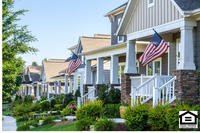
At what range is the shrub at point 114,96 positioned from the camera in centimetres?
2302

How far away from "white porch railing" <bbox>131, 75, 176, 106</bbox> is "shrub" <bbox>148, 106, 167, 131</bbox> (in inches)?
74.3

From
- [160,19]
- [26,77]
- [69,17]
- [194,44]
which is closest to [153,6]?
[160,19]

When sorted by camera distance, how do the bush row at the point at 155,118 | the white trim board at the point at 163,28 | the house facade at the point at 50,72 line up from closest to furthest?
the bush row at the point at 155,118
the white trim board at the point at 163,28
the house facade at the point at 50,72

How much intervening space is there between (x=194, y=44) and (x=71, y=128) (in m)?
6.09

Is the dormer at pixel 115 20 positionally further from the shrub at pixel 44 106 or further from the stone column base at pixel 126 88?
the stone column base at pixel 126 88

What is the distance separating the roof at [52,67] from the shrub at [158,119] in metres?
39.4

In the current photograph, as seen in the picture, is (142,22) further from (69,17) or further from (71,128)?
(69,17)

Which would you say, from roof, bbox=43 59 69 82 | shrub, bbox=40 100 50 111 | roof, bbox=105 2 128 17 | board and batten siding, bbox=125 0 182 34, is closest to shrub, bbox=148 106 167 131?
board and batten siding, bbox=125 0 182 34

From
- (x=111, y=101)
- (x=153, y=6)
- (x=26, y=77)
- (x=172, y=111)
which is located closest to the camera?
(x=172, y=111)

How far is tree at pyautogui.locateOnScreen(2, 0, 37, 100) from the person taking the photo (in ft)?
72.8

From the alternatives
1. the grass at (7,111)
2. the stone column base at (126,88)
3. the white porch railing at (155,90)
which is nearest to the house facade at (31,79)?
the grass at (7,111)

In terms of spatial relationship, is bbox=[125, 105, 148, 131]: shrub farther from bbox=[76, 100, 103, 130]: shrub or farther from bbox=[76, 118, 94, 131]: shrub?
bbox=[76, 100, 103, 130]: shrub

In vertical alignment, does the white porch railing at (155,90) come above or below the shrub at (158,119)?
above

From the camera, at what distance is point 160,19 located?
18.3 meters
